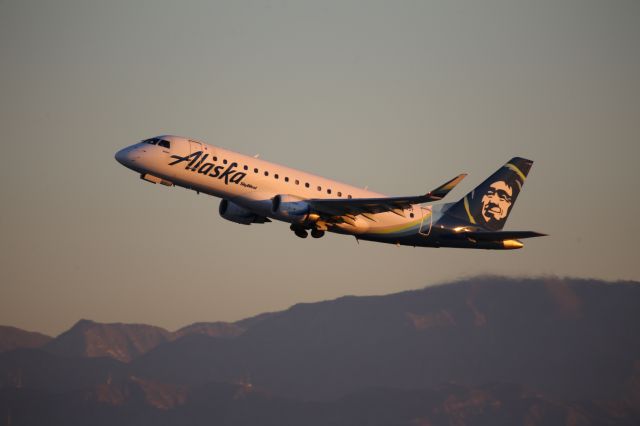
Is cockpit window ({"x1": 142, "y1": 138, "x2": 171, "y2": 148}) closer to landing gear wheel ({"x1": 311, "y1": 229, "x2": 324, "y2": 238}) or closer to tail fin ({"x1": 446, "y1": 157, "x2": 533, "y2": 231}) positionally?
landing gear wheel ({"x1": 311, "y1": 229, "x2": 324, "y2": 238})

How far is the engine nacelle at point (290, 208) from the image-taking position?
56.3 m

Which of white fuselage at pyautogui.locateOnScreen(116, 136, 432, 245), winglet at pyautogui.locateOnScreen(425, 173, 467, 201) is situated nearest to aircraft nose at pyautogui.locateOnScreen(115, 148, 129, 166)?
white fuselage at pyautogui.locateOnScreen(116, 136, 432, 245)

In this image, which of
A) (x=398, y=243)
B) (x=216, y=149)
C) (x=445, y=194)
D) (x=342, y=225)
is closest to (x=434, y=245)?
(x=398, y=243)

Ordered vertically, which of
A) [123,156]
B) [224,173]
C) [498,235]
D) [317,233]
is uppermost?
[123,156]

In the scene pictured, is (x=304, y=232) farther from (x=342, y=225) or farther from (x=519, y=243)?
(x=519, y=243)

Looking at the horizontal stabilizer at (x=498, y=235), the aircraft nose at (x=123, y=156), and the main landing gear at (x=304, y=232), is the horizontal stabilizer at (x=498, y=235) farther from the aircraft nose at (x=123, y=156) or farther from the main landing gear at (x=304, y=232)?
the aircraft nose at (x=123, y=156)

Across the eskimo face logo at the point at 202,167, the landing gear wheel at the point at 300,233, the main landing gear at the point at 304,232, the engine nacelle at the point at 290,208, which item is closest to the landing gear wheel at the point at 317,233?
the main landing gear at the point at 304,232

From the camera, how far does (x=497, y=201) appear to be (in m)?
68.7

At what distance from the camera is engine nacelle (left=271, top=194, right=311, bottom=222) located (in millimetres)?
56281

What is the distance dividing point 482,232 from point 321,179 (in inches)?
472

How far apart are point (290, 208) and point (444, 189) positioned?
31.5 ft

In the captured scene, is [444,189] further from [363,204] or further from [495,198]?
[495,198]

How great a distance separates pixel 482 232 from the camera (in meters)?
63.6

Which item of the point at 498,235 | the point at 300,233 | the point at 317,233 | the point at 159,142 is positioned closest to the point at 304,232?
the point at 300,233
